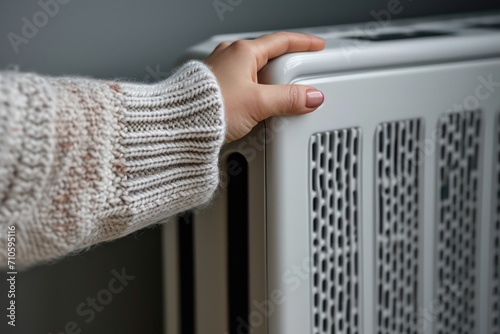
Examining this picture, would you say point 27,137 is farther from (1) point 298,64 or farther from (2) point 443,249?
(2) point 443,249

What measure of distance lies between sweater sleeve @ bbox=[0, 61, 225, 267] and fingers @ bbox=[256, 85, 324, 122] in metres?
0.04

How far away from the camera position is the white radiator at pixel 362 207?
0.74m

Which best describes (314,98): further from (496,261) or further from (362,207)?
(496,261)

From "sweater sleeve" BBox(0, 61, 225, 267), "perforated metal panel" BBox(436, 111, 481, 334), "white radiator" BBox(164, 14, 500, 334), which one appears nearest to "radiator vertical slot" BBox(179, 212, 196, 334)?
"white radiator" BBox(164, 14, 500, 334)

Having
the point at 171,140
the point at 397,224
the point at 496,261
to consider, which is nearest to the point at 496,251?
the point at 496,261

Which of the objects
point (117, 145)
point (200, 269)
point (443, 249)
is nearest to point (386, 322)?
point (443, 249)

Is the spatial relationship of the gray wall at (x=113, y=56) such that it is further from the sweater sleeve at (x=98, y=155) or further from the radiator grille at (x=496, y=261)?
the radiator grille at (x=496, y=261)

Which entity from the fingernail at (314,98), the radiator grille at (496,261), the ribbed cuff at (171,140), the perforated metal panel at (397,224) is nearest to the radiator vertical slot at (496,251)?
the radiator grille at (496,261)

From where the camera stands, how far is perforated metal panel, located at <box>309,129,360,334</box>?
2.48 ft

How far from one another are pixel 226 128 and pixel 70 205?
0.57 ft

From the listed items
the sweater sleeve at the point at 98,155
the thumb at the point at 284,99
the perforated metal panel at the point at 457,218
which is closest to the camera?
the sweater sleeve at the point at 98,155

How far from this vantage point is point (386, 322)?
0.82 metres

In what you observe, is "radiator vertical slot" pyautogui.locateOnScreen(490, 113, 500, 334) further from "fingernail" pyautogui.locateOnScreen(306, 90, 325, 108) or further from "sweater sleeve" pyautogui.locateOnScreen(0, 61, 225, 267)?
"sweater sleeve" pyautogui.locateOnScreen(0, 61, 225, 267)

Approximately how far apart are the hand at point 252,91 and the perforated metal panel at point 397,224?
12 centimetres
